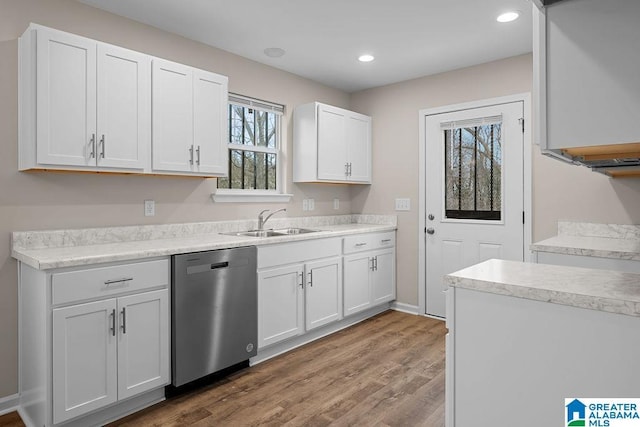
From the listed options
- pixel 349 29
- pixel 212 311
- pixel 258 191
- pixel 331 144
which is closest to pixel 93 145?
pixel 212 311

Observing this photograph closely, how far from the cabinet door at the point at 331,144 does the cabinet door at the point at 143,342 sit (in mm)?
2052

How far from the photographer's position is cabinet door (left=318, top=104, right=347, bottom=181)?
3922 mm

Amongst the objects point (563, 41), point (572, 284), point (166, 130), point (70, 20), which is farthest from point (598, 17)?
point (70, 20)

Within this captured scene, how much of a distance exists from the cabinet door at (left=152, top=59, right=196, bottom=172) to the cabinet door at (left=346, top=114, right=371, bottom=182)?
187 centimetres

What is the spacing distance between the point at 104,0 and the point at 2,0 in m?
0.54

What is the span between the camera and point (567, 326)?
3.75 feet

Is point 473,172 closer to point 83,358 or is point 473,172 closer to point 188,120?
point 188,120

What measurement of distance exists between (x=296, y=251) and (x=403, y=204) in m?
1.61

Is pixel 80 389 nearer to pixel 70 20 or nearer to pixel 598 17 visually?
pixel 70 20

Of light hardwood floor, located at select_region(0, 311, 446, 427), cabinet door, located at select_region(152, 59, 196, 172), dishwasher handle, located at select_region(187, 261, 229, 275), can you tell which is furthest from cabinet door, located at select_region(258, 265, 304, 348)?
cabinet door, located at select_region(152, 59, 196, 172)

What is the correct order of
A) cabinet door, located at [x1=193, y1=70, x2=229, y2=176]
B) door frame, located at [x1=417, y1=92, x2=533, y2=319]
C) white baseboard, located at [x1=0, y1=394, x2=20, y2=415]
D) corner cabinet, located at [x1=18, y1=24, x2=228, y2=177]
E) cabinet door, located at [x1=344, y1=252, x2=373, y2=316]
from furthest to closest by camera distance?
cabinet door, located at [x1=344, y1=252, x2=373, y2=316]
door frame, located at [x1=417, y1=92, x2=533, y2=319]
cabinet door, located at [x1=193, y1=70, x2=229, y2=176]
white baseboard, located at [x1=0, y1=394, x2=20, y2=415]
corner cabinet, located at [x1=18, y1=24, x2=228, y2=177]

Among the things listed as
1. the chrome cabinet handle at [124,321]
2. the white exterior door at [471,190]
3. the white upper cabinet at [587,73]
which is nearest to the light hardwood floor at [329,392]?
the chrome cabinet handle at [124,321]

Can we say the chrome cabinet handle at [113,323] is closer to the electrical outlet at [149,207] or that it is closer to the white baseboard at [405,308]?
the electrical outlet at [149,207]

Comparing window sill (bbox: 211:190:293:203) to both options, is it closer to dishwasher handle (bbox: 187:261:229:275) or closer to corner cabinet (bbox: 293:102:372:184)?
corner cabinet (bbox: 293:102:372:184)
